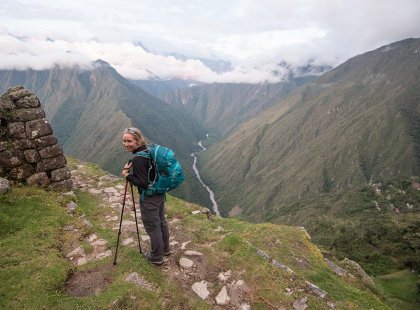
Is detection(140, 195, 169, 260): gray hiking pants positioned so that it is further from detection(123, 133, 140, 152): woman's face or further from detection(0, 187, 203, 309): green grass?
detection(123, 133, 140, 152): woman's face

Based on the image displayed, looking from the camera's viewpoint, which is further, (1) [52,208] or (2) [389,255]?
(2) [389,255]

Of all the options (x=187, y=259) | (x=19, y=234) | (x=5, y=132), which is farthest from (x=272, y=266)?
(x=5, y=132)

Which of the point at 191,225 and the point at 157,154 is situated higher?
the point at 157,154

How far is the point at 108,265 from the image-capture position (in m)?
11.5

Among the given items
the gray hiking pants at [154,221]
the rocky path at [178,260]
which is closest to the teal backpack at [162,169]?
the gray hiking pants at [154,221]

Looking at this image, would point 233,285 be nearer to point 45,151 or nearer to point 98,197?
point 98,197

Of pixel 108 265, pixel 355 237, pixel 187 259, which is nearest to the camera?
pixel 108 265

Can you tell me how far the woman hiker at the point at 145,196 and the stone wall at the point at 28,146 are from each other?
980cm

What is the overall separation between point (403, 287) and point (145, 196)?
100374 millimetres

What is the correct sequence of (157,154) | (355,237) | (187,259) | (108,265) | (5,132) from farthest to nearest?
A: (355,237) < (5,132) < (187,259) < (108,265) < (157,154)

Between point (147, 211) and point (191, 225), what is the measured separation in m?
5.11

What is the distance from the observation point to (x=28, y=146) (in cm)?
1834

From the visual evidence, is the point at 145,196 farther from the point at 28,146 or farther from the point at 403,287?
the point at 403,287

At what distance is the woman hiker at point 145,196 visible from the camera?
35.0 ft
